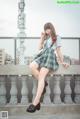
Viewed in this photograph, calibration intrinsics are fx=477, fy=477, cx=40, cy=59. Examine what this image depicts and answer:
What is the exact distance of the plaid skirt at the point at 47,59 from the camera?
11.8 ft

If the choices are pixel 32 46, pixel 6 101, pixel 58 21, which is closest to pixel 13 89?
pixel 6 101

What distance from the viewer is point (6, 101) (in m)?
3.77

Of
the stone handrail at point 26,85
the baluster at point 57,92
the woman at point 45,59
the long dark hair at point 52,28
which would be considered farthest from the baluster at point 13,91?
the long dark hair at point 52,28

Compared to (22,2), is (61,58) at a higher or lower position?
lower

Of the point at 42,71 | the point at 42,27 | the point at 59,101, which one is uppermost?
the point at 42,27

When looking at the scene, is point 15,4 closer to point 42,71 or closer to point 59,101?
point 42,71

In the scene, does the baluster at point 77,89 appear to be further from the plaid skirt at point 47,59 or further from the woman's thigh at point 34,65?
the woman's thigh at point 34,65

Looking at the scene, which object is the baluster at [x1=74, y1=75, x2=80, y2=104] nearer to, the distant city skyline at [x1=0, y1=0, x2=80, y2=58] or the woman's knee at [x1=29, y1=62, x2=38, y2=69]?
the distant city skyline at [x1=0, y1=0, x2=80, y2=58]

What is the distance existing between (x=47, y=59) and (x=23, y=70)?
219 millimetres

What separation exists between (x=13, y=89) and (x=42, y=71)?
0.98 feet

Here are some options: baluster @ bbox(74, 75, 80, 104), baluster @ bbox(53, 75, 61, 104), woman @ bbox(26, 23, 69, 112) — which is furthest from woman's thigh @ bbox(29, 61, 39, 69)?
baluster @ bbox(74, 75, 80, 104)

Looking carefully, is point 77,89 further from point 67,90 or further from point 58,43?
point 58,43

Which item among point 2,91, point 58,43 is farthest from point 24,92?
point 58,43

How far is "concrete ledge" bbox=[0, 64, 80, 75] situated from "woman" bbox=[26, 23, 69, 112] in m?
0.05
